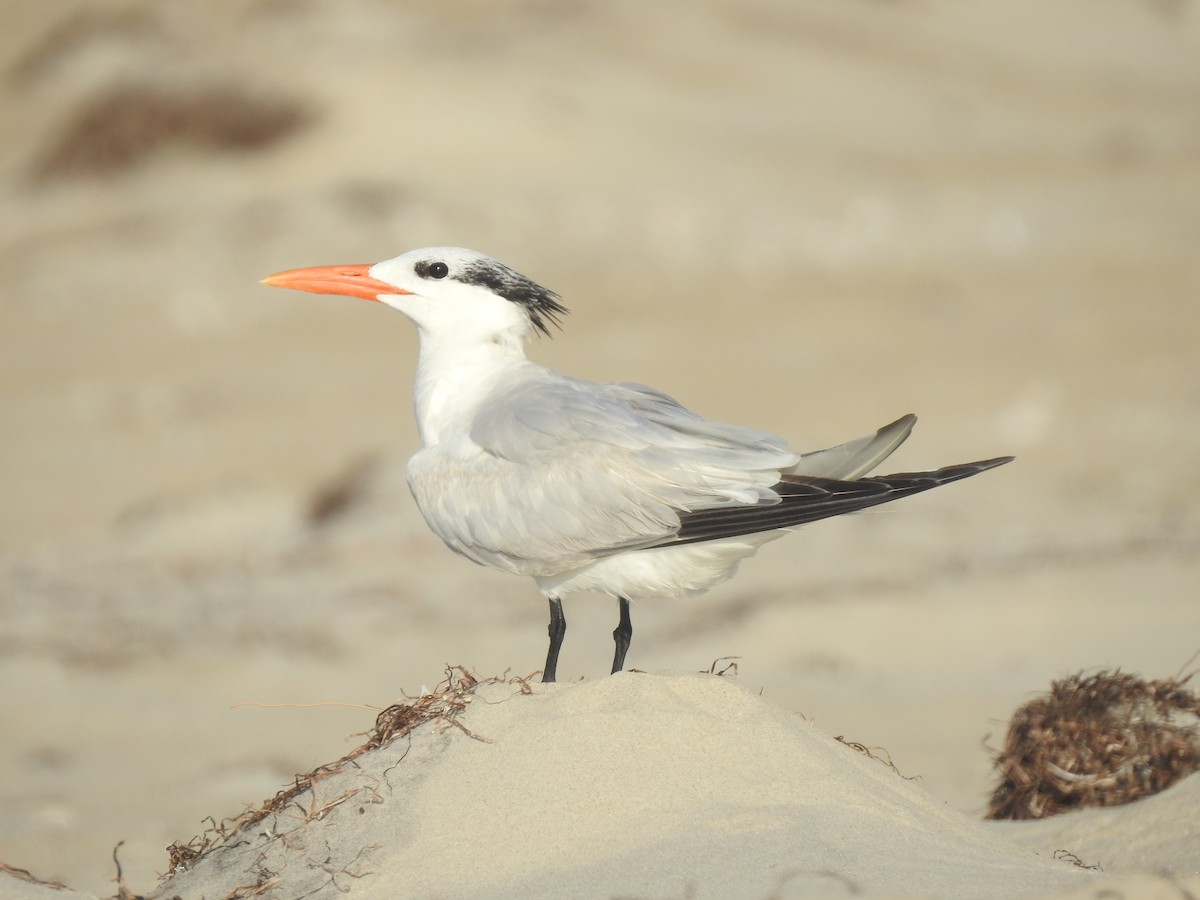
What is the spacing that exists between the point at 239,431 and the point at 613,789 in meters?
12.1

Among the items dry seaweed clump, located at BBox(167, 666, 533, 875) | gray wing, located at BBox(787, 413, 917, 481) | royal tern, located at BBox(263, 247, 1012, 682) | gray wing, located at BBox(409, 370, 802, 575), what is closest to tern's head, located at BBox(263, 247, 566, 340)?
royal tern, located at BBox(263, 247, 1012, 682)

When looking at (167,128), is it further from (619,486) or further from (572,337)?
(619,486)

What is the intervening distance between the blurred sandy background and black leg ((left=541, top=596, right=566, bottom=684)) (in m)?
2.88

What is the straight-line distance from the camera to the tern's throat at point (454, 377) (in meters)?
6.34

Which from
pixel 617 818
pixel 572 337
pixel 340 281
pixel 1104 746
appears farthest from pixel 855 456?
pixel 572 337

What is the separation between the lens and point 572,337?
58.6 ft

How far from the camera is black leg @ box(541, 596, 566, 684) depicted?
5695 mm

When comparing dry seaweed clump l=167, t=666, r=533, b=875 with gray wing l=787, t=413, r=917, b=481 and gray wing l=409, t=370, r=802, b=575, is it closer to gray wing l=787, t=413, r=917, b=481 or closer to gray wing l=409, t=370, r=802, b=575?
gray wing l=409, t=370, r=802, b=575

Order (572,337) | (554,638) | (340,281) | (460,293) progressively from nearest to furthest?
(554,638) < (460,293) < (340,281) < (572,337)

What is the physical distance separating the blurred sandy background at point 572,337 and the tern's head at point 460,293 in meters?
3.07

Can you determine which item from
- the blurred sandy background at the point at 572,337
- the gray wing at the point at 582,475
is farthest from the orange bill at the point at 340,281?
the blurred sandy background at the point at 572,337

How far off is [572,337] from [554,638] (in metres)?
12.2

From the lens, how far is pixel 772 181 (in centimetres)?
2161

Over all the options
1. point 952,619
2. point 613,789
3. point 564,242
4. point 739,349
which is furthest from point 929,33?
point 613,789
